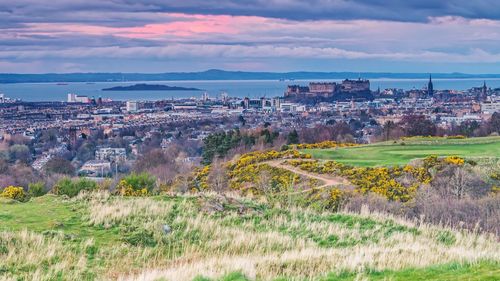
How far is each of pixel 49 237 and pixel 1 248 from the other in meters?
1.09

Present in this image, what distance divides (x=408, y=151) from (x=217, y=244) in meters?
28.5

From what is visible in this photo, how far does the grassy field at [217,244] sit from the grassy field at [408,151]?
18.7 meters

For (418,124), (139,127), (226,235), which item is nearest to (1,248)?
(226,235)

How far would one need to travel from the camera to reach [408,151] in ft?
131

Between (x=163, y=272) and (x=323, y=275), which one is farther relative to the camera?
(x=163, y=272)

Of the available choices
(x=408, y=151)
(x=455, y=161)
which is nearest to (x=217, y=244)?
(x=455, y=161)

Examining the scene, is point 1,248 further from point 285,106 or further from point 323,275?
point 285,106

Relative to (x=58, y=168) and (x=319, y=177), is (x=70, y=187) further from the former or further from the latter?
(x=58, y=168)

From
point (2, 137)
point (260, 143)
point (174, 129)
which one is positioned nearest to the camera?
point (260, 143)

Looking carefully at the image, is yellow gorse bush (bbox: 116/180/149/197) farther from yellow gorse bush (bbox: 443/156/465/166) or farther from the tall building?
the tall building

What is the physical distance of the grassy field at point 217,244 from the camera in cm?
1012

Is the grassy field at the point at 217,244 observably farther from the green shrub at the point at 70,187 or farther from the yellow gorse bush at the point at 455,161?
the yellow gorse bush at the point at 455,161

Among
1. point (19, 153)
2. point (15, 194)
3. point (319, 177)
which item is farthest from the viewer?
point (19, 153)

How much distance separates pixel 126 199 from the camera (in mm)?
17109
